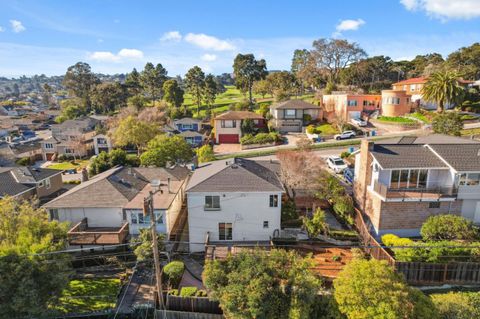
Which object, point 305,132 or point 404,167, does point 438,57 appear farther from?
point 404,167

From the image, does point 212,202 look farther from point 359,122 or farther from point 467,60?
point 467,60

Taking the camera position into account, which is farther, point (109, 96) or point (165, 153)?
point (109, 96)

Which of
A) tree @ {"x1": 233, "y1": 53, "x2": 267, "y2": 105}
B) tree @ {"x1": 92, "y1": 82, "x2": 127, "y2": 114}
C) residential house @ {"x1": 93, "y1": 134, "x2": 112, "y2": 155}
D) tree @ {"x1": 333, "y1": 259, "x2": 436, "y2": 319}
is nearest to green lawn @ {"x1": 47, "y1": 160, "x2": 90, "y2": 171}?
residential house @ {"x1": 93, "y1": 134, "x2": 112, "y2": 155}

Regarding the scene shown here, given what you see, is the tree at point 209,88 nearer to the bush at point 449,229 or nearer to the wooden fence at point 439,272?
the bush at point 449,229

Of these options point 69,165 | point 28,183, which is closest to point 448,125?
point 28,183

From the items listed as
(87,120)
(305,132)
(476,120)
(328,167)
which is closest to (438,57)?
(476,120)

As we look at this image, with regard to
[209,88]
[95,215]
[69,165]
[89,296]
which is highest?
[209,88]

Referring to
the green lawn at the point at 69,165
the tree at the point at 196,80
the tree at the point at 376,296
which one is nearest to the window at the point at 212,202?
the tree at the point at 376,296
